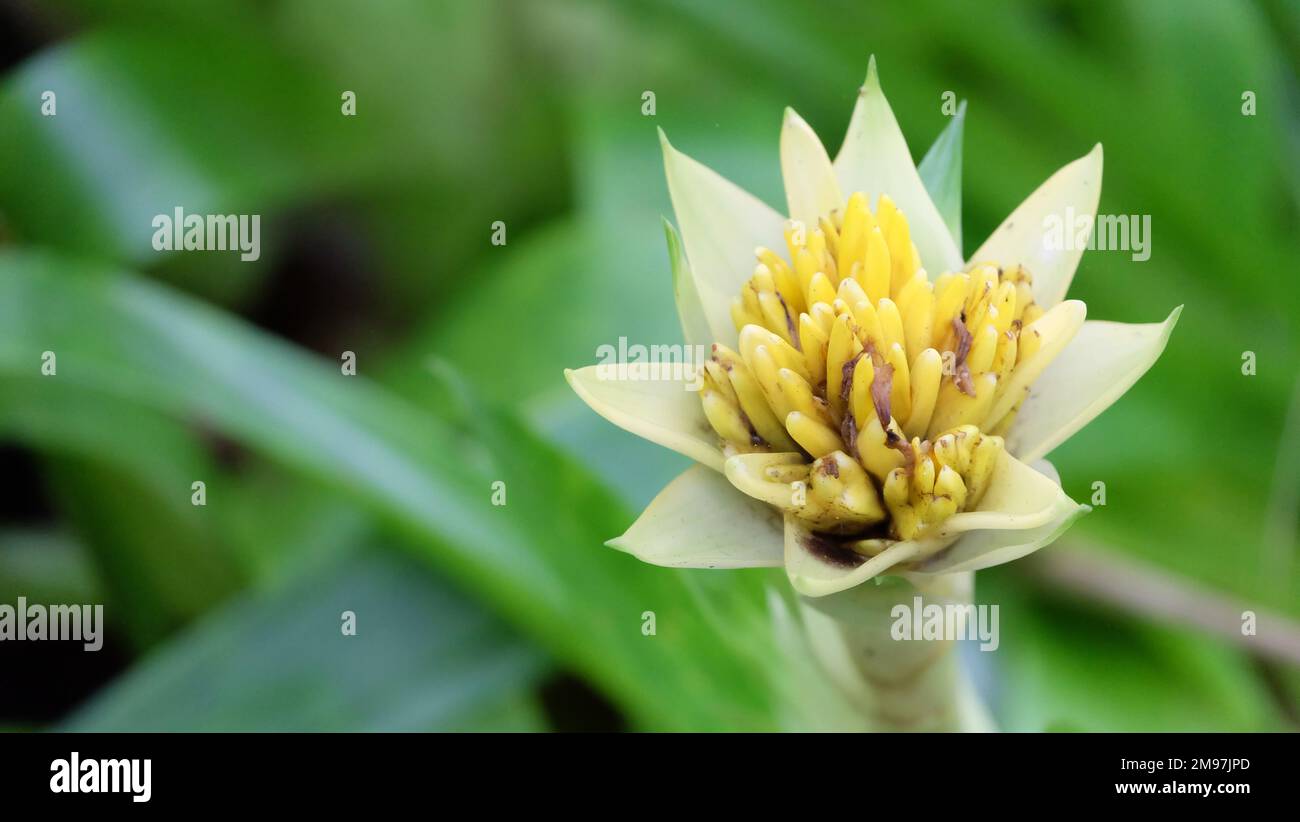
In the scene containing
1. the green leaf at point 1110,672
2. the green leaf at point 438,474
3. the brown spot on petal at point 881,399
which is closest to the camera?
the brown spot on petal at point 881,399

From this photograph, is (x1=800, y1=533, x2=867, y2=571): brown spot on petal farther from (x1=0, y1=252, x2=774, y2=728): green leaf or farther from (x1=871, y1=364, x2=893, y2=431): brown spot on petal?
(x1=0, y1=252, x2=774, y2=728): green leaf

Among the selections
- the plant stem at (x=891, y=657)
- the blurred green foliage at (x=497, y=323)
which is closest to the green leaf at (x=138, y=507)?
the blurred green foliage at (x=497, y=323)

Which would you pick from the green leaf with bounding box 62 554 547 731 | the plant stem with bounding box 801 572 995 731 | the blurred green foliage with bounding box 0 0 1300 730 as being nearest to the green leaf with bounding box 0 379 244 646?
the blurred green foliage with bounding box 0 0 1300 730

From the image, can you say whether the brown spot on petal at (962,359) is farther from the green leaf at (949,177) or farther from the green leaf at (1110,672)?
the green leaf at (1110,672)

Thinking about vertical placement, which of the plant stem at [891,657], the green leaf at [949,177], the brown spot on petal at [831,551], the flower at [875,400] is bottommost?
the plant stem at [891,657]

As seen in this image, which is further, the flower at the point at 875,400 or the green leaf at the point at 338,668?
the green leaf at the point at 338,668

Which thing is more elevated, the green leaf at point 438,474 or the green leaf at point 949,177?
the green leaf at point 949,177
